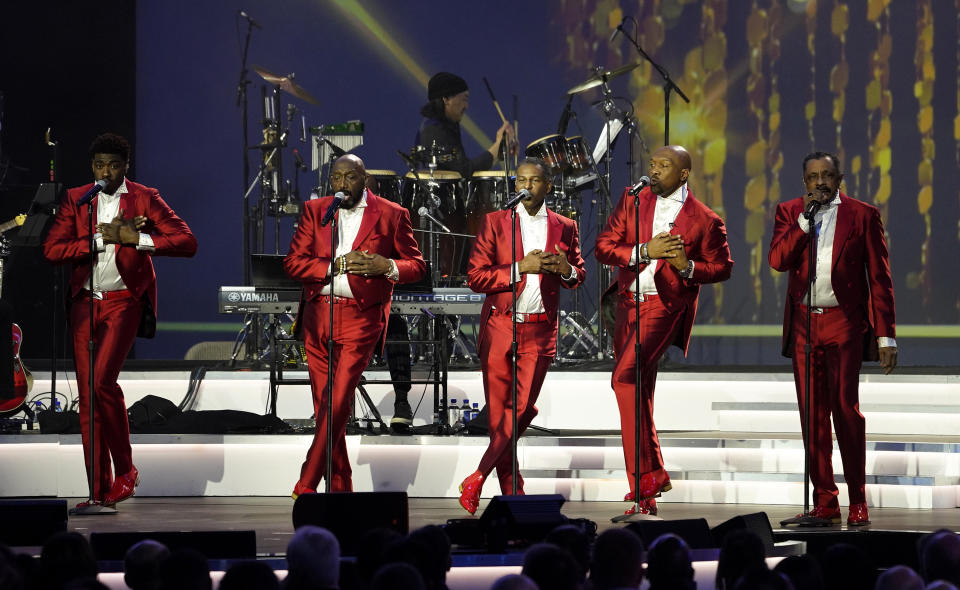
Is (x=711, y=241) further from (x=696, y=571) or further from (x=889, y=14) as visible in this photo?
(x=889, y=14)

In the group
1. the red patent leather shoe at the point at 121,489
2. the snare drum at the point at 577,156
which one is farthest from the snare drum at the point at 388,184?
the red patent leather shoe at the point at 121,489

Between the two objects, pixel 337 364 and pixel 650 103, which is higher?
pixel 650 103

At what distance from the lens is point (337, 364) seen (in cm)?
625

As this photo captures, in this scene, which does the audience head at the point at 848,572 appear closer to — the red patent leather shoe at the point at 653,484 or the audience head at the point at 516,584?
the audience head at the point at 516,584

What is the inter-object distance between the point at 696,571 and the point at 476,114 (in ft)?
28.1

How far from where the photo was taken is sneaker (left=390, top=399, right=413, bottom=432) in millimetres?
7562

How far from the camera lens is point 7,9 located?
36.5 feet

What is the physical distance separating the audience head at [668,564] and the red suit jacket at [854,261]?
283 centimetres

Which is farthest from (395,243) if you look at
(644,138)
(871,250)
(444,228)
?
(644,138)

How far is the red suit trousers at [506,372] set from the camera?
20.4 feet

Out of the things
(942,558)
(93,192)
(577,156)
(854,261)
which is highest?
(577,156)

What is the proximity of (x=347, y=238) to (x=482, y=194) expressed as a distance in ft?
13.7

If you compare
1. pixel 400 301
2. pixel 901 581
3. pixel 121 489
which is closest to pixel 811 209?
pixel 400 301

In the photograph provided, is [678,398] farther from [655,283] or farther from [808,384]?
[808,384]
